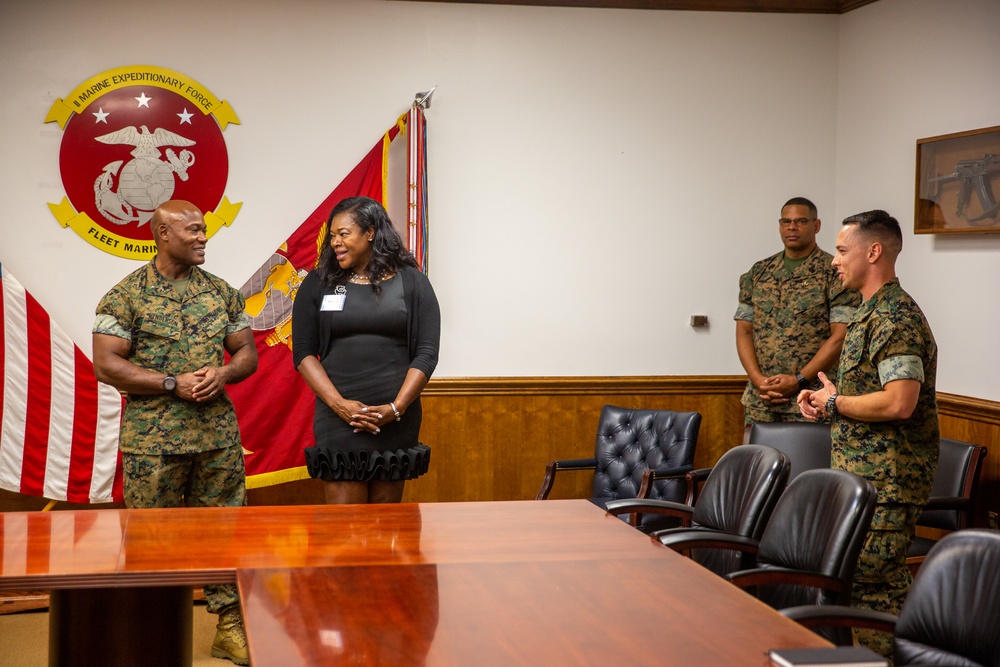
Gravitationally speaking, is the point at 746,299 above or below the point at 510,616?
above

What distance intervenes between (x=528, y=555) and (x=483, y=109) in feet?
11.0

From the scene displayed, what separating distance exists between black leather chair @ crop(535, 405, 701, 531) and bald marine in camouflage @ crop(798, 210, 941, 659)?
4.89 ft

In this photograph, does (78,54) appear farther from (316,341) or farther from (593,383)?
(593,383)

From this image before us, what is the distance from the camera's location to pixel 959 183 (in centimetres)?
456

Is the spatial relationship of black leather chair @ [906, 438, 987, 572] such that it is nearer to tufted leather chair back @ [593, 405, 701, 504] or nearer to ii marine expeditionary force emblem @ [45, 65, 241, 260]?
tufted leather chair back @ [593, 405, 701, 504]

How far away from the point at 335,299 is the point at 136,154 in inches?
79.9

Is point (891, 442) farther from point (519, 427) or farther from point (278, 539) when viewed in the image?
point (519, 427)

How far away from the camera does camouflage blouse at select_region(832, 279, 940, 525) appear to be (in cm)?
313

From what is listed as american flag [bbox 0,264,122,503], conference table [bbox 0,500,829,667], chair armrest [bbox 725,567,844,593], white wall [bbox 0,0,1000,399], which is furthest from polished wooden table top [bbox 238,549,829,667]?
white wall [bbox 0,0,1000,399]

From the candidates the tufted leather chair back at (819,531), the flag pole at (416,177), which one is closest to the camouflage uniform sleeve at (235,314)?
the flag pole at (416,177)

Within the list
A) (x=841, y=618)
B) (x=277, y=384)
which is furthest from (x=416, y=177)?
(x=841, y=618)

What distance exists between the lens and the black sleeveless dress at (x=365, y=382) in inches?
139

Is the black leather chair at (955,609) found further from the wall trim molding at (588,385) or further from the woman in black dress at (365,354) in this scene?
the wall trim molding at (588,385)

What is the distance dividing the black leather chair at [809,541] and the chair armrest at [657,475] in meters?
1.37
